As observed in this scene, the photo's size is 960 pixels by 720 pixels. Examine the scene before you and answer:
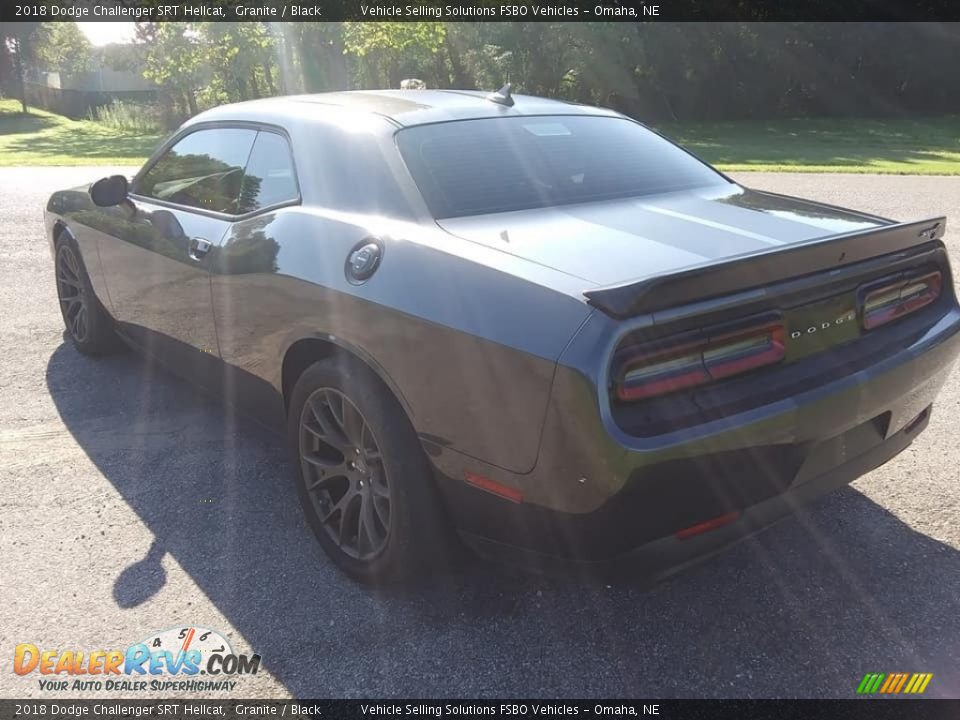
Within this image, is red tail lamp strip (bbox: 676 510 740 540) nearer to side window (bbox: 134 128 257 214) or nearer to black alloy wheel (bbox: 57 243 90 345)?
side window (bbox: 134 128 257 214)

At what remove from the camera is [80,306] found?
484 centimetres

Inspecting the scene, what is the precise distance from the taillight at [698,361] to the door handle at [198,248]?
2022 millimetres

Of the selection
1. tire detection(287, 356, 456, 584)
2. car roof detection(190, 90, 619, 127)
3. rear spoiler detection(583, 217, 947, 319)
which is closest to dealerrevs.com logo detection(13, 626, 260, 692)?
tire detection(287, 356, 456, 584)

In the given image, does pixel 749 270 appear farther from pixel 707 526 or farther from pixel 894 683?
pixel 894 683

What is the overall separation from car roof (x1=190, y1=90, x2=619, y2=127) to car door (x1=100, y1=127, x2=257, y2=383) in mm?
138

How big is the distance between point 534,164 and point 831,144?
22.6 meters

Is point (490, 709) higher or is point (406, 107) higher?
point (406, 107)

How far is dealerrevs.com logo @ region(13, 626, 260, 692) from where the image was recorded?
2.34 m

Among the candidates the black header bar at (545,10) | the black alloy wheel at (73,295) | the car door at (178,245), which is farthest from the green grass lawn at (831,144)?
the car door at (178,245)

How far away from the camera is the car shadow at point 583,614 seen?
7.54 ft

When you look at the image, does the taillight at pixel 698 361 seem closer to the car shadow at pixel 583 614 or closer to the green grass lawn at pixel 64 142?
the car shadow at pixel 583 614

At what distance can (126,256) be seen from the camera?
4027 mm

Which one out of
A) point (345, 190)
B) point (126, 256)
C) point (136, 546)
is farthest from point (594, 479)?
point (126, 256)

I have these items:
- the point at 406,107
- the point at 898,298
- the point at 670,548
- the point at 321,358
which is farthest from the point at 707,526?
the point at 406,107
